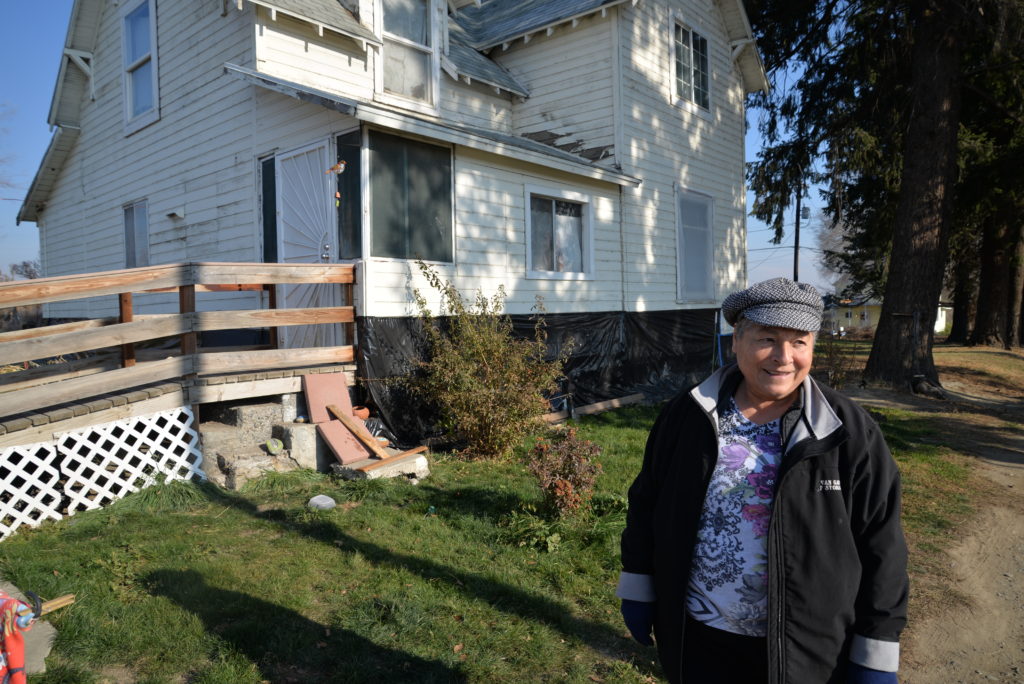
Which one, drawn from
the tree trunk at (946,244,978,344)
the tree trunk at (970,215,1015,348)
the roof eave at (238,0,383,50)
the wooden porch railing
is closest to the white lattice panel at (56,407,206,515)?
the wooden porch railing

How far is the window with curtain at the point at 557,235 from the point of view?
1023 cm

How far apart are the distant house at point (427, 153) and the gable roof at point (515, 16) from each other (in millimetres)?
54

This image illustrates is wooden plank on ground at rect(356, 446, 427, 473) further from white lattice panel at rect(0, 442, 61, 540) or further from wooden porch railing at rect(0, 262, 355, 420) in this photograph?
white lattice panel at rect(0, 442, 61, 540)

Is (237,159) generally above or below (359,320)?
above

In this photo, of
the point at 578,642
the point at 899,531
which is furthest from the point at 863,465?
the point at 578,642

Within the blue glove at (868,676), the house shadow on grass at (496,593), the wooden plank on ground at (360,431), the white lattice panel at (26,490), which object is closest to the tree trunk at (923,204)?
the wooden plank on ground at (360,431)

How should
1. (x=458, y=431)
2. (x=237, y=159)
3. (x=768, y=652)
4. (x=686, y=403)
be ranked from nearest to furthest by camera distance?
(x=768, y=652) → (x=686, y=403) → (x=458, y=431) → (x=237, y=159)

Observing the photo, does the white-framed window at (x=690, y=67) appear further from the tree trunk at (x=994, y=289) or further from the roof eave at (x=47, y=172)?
the tree trunk at (x=994, y=289)

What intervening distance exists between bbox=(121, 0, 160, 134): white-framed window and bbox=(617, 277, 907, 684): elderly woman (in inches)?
467

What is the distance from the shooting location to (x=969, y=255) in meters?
24.2

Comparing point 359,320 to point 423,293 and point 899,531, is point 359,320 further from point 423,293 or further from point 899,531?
point 899,531

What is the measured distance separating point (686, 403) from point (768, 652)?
0.78 m

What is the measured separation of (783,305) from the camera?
216cm

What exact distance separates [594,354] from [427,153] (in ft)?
14.1
